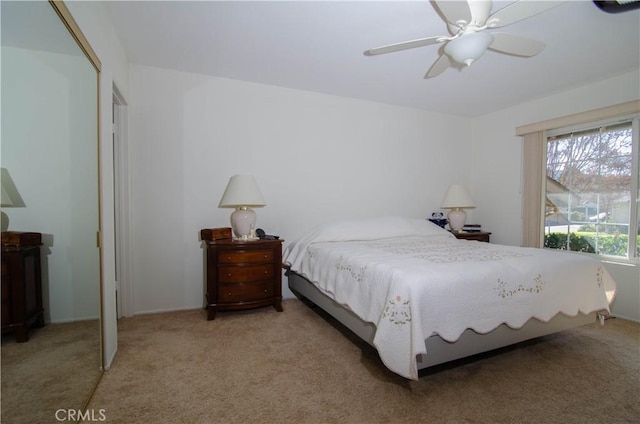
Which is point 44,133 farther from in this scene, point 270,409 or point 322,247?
point 322,247

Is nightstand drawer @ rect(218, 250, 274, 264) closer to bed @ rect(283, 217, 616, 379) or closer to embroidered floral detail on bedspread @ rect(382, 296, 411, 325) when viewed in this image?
bed @ rect(283, 217, 616, 379)

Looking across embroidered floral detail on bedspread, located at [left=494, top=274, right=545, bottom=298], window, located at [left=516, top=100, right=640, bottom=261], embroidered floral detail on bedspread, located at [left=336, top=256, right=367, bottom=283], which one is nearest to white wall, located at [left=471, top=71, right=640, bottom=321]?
window, located at [left=516, top=100, right=640, bottom=261]

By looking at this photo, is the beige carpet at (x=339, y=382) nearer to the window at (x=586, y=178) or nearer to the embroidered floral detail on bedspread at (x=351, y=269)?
the embroidered floral detail on bedspread at (x=351, y=269)

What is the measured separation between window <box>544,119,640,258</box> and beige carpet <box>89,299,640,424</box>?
1.07 meters

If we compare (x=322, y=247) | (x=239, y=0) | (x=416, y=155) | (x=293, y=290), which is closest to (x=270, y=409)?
(x=322, y=247)

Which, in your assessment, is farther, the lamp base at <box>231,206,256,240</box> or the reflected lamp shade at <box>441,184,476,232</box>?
the reflected lamp shade at <box>441,184,476,232</box>

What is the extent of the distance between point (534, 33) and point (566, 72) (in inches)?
39.1

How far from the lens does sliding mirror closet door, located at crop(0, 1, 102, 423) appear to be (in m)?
0.90

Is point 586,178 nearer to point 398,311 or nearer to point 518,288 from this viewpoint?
point 518,288

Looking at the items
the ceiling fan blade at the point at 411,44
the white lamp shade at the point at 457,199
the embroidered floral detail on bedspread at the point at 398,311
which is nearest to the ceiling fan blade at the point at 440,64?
the ceiling fan blade at the point at 411,44

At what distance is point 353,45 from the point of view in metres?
2.38

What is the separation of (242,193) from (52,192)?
1.65 m

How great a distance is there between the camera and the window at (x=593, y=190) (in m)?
2.89

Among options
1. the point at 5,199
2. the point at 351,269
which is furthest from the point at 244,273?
the point at 5,199
